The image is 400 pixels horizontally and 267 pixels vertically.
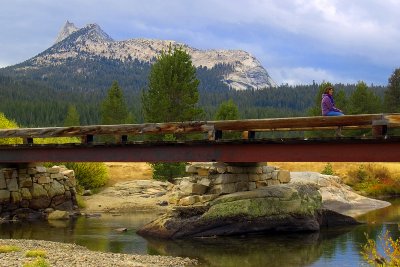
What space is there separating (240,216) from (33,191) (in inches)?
524

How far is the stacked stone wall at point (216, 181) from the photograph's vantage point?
23080 mm

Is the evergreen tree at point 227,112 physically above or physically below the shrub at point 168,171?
above

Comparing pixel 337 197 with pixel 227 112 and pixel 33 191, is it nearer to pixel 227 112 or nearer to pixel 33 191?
pixel 33 191

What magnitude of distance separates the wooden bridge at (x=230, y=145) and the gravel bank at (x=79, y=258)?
5653 mm

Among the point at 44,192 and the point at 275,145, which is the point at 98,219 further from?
the point at 275,145

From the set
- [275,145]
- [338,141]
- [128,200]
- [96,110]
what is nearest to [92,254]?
[275,145]

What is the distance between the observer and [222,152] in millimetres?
22125

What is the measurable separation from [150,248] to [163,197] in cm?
1673

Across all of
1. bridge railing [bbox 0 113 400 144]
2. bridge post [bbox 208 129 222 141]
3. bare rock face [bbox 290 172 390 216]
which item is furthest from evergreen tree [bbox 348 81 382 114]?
bridge post [bbox 208 129 222 141]

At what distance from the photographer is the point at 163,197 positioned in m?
36.5

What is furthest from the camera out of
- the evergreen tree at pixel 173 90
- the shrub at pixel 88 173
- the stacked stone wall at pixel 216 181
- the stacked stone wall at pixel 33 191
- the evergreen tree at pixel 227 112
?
the evergreen tree at pixel 227 112

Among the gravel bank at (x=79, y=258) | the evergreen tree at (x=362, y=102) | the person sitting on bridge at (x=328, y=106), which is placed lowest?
the gravel bank at (x=79, y=258)

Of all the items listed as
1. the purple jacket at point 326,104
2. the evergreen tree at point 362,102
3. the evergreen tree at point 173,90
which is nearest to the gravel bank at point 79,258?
the purple jacket at point 326,104

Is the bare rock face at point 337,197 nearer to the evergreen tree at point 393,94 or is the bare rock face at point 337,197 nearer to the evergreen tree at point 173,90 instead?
the evergreen tree at point 173,90
